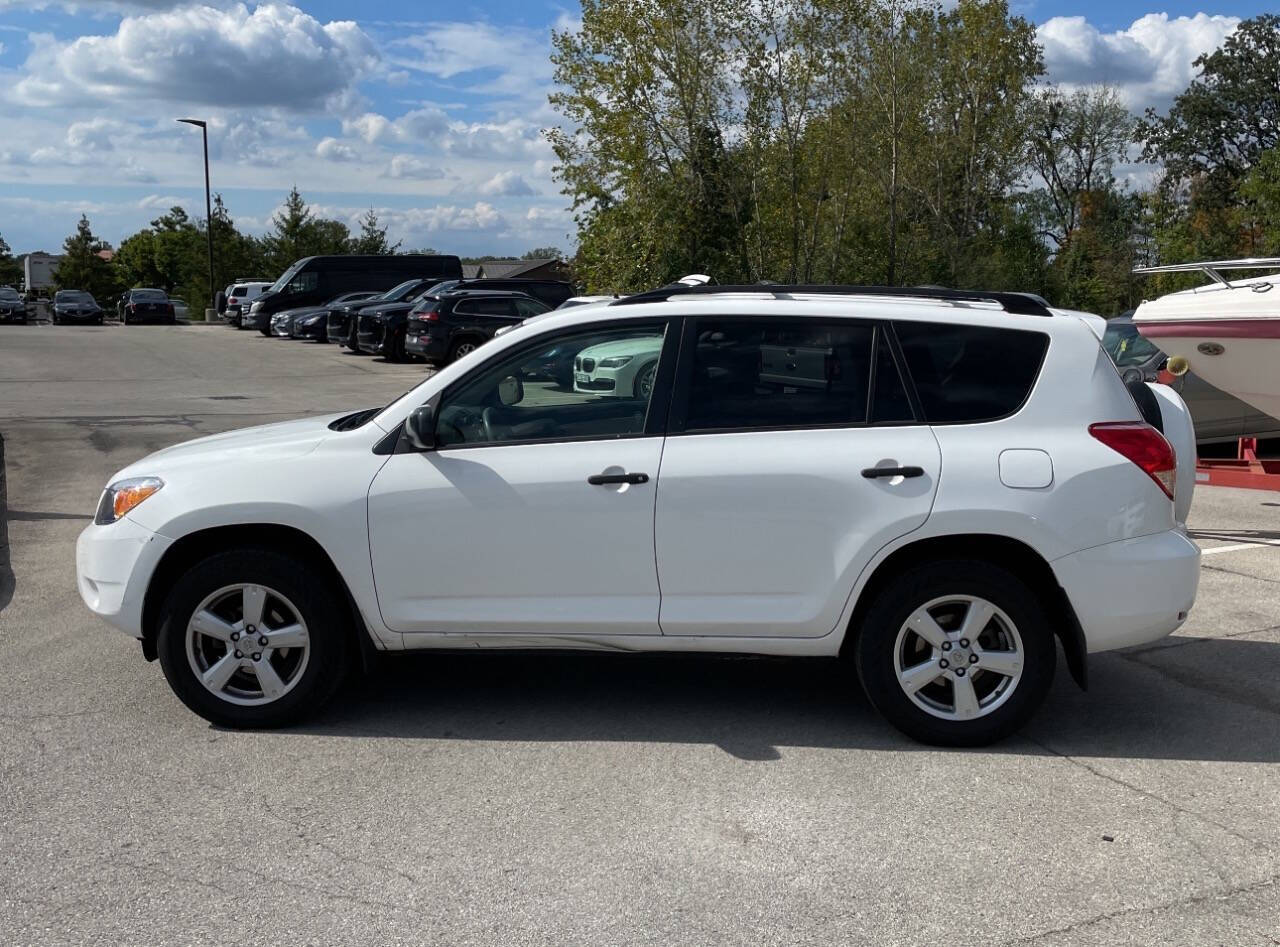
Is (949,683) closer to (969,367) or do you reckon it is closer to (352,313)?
(969,367)

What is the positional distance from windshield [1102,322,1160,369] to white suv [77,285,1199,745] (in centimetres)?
798

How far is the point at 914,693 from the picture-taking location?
499 centimetres

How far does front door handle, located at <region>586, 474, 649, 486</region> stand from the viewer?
4.95 metres

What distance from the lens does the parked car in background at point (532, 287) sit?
26297mm

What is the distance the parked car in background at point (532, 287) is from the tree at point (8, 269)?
9641 cm

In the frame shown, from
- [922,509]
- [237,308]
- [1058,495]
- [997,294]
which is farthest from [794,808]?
[237,308]

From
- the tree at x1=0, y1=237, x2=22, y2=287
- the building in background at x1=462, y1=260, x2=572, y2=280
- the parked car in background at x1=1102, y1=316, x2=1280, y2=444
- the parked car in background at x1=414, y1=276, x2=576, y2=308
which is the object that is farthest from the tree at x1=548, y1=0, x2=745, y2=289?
the tree at x1=0, y1=237, x2=22, y2=287

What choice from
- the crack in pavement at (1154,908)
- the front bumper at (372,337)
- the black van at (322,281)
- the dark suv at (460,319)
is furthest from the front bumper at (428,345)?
the crack in pavement at (1154,908)

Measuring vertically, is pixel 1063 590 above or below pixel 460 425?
below

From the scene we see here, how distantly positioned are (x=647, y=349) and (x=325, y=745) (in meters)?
1.97

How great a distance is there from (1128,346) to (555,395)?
9435mm

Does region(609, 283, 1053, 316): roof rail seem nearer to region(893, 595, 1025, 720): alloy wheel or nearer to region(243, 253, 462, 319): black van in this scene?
region(893, 595, 1025, 720): alloy wheel

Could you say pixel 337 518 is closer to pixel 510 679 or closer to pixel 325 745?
pixel 325 745

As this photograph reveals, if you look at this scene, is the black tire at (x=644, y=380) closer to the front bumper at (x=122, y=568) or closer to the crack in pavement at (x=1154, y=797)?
the front bumper at (x=122, y=568)
